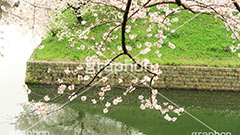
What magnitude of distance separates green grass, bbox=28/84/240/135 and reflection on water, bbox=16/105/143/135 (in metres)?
0.29

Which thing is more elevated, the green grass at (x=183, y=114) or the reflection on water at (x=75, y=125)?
the reflection on water at (x=75, y=125)

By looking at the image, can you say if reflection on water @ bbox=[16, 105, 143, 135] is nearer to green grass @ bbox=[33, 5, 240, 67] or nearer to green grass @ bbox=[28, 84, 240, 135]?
green grass @ bbox=[28, 84, 240, 135]

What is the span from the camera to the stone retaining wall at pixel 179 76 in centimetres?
1016

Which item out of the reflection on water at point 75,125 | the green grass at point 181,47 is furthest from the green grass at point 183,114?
the green grass at point 181,47

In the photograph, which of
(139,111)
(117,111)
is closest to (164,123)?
(139,111)

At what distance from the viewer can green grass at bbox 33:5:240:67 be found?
34.8 feet

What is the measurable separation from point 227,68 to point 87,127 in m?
6.93

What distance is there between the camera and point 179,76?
10.2 metres

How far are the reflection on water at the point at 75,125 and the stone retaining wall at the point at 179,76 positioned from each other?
2744mm

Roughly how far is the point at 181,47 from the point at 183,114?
4.14 metres

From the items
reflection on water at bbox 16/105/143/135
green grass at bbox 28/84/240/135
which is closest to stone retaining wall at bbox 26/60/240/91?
green grass at bbox 28/84/240/135

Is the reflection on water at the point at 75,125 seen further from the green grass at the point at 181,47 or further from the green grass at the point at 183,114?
the green grass at the point at 181,47

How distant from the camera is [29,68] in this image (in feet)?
34.1

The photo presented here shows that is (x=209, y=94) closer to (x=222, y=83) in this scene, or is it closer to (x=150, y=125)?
(x=222, y=83)
